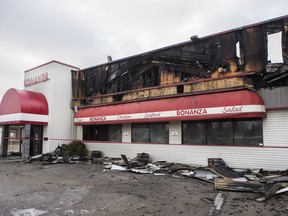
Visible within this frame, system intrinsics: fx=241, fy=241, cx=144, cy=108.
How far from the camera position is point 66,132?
1862 cm

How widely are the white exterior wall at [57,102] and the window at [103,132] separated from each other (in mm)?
1440

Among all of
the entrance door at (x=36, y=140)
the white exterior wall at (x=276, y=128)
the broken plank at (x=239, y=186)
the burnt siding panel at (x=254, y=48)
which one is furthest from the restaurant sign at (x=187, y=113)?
the entrance door at (x=36, y=140)

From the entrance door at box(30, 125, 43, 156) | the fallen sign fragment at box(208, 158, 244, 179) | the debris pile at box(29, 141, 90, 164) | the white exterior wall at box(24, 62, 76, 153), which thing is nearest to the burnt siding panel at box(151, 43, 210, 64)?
the fallen sign fragment at box(208, 158, 244, 179)

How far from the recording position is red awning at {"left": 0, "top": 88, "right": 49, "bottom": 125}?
16.4 m

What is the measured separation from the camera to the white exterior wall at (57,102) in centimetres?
1780

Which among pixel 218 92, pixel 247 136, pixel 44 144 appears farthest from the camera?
pixel 44 144

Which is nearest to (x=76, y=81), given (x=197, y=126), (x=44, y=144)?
(x=44, y=144)

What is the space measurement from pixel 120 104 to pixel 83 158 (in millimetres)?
4502

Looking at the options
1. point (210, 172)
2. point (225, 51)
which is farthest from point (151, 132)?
point (225, 51)

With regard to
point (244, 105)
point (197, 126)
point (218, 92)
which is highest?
point (218, 92)

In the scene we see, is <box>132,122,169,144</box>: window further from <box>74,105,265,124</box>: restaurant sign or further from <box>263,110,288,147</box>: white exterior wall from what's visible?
<box>263,110,288,147</box>: white exterior wall

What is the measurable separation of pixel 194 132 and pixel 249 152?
9.83ft

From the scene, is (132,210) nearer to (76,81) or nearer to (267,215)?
(267,215)

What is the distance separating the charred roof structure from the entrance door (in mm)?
3768
